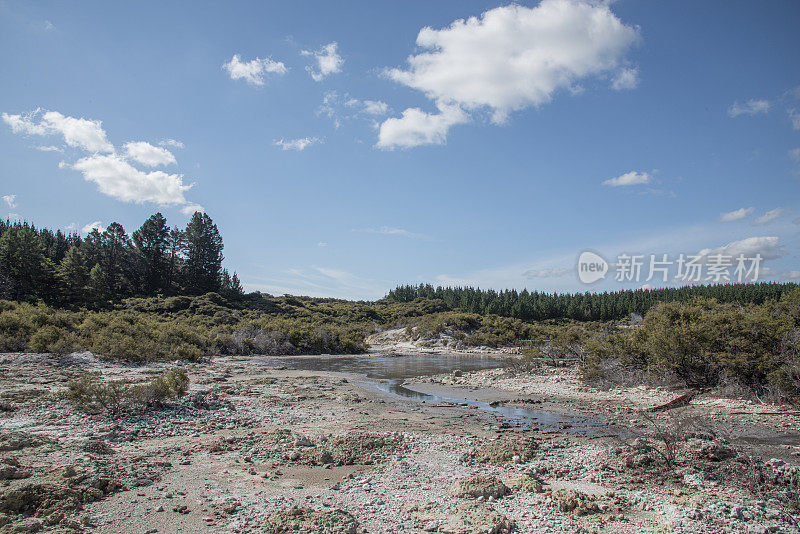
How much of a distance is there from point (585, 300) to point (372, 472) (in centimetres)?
12265

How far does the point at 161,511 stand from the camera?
6242 millimetres

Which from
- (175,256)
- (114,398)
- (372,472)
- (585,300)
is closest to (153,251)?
(175,256)

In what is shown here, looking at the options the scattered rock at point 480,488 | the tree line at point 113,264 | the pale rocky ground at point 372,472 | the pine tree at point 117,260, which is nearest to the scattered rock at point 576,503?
the pale rocky ground at point 372,472

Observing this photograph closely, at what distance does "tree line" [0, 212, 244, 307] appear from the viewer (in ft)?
171

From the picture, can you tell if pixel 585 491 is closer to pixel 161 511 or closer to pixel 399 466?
pixel 399 466

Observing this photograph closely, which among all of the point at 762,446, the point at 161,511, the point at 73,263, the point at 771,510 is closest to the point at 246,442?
the point at 161,511

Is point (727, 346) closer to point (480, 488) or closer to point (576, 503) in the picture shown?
point (576, 503)

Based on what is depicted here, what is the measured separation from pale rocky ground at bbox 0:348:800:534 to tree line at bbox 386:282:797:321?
92011 millimetres

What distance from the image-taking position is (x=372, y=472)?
8.24 metres

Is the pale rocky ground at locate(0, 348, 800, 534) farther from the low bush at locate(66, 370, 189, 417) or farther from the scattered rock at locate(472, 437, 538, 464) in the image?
the low bush at locate(66, 370, 189, 417)

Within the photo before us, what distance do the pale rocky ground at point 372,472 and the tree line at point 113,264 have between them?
50779mm

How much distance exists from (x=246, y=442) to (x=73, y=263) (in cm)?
6026

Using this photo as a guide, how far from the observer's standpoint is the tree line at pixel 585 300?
346 ft

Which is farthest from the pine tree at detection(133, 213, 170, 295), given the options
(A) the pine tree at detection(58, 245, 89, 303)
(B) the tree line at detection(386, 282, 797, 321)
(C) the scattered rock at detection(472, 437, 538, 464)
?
(C) the scattered rock at detection(472, 437, 538, 464)
